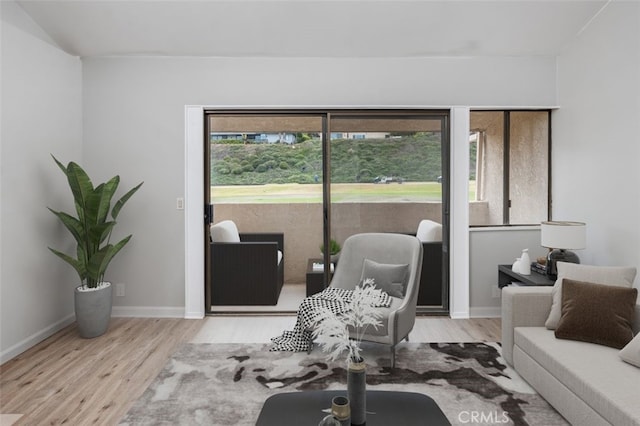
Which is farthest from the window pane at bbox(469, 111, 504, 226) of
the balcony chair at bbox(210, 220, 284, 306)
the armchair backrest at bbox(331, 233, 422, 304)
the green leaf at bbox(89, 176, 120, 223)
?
the green leaf at bbox(89, 176, 120, 223)

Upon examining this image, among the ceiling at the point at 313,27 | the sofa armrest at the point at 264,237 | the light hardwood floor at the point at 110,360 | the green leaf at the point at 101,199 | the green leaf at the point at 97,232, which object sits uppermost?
the ceiling at the point at 313,27

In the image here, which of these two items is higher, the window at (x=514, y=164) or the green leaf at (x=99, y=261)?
the window at (x=514, y=164)

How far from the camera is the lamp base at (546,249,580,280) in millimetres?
3299

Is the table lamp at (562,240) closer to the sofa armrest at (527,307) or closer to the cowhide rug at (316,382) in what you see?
the sofa armrest at (527,307)

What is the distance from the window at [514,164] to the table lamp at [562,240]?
0.79 meters

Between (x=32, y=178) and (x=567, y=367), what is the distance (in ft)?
13.3

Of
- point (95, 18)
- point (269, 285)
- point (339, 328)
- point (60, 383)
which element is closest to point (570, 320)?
point (339, 328)

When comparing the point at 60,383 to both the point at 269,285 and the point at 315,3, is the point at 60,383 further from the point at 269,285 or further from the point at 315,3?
the point at 315,3

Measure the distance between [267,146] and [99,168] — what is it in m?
1.70

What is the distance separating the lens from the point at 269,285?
410 centimetres

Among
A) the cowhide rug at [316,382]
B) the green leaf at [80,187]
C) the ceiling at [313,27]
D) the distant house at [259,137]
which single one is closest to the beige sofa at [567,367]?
the cowhide rug at [316,382]

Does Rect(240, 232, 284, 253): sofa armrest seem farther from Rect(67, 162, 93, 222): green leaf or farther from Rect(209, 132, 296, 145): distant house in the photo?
Rect(67, 162, 93, 222): green leaf

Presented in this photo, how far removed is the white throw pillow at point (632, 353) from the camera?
6.65 ft

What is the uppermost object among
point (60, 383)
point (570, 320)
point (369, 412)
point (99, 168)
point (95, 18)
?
point (95, 18)
